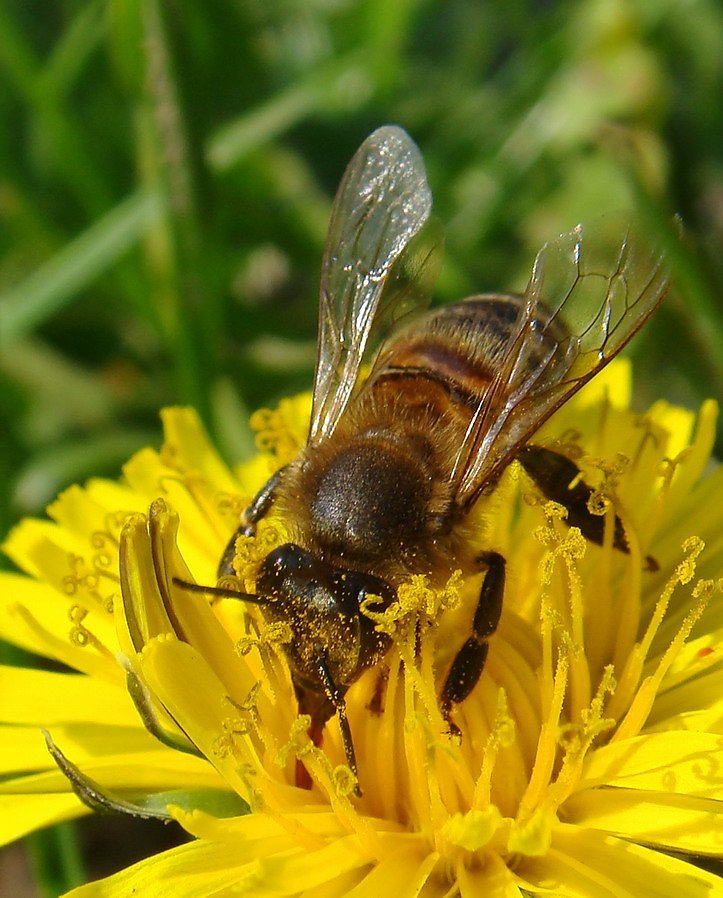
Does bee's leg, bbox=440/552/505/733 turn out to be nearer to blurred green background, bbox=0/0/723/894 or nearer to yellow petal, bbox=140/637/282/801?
yellow petal, bbox=140/637/282/801

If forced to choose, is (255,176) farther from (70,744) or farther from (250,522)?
(70,744)

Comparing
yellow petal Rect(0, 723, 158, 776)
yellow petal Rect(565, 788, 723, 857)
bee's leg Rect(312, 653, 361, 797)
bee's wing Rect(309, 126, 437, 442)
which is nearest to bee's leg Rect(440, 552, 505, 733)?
bee's leg Rect(312, 653, 361, 797)

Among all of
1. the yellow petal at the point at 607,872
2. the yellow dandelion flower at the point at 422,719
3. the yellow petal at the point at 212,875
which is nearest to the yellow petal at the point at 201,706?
the yellow dandelion flower at the point at 422,719

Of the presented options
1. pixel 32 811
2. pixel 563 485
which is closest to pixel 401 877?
pixel 32 811

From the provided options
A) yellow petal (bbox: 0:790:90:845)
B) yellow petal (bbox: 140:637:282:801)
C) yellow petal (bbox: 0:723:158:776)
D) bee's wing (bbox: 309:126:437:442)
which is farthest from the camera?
bee's wing (bbox: 309:126:437:442)

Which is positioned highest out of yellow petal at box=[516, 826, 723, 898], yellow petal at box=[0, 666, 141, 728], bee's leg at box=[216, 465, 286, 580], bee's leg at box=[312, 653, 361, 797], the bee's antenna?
bee's leg at box=[216, 465, 286, 580]

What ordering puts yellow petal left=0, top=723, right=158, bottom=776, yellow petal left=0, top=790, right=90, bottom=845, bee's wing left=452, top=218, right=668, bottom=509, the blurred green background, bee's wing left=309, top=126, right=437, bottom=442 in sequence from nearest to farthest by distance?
bee's wing left=452, top=218, right=668, bottom=509 < yellow petal left=0, top=790, right=90, bottom=845 < yellow petal left=0, top=723, right=158, bottom=776 < bee's wing left=309, top=126, right=437, bottom=442 < the blurred green background
